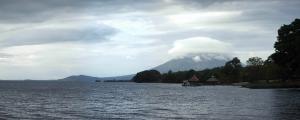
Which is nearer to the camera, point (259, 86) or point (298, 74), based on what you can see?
point (298, 74)

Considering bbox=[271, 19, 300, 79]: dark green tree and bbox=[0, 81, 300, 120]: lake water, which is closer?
bbox=[0, 81, 300, 120]: lake water

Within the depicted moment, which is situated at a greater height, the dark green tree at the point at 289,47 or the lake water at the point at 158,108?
the dark green tree at the point at 289,47

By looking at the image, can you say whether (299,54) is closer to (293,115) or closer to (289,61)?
(289,61)

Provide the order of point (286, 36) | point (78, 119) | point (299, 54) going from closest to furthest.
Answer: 1. point (78, 119)
2. point (299, 54)
3. point (286, 36)

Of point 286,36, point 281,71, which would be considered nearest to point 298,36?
point 286,36

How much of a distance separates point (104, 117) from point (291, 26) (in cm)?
9045

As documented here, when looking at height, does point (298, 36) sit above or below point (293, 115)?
above

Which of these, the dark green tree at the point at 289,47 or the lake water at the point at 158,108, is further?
the dark green tree at the point at 289,47

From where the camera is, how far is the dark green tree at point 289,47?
121 meters

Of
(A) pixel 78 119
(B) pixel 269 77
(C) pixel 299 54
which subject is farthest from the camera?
(B) pixel 269 77

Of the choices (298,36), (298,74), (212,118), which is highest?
(298,36)

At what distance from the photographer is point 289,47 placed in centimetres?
12244

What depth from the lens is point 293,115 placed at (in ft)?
157

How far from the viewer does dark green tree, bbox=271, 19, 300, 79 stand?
398 ft
